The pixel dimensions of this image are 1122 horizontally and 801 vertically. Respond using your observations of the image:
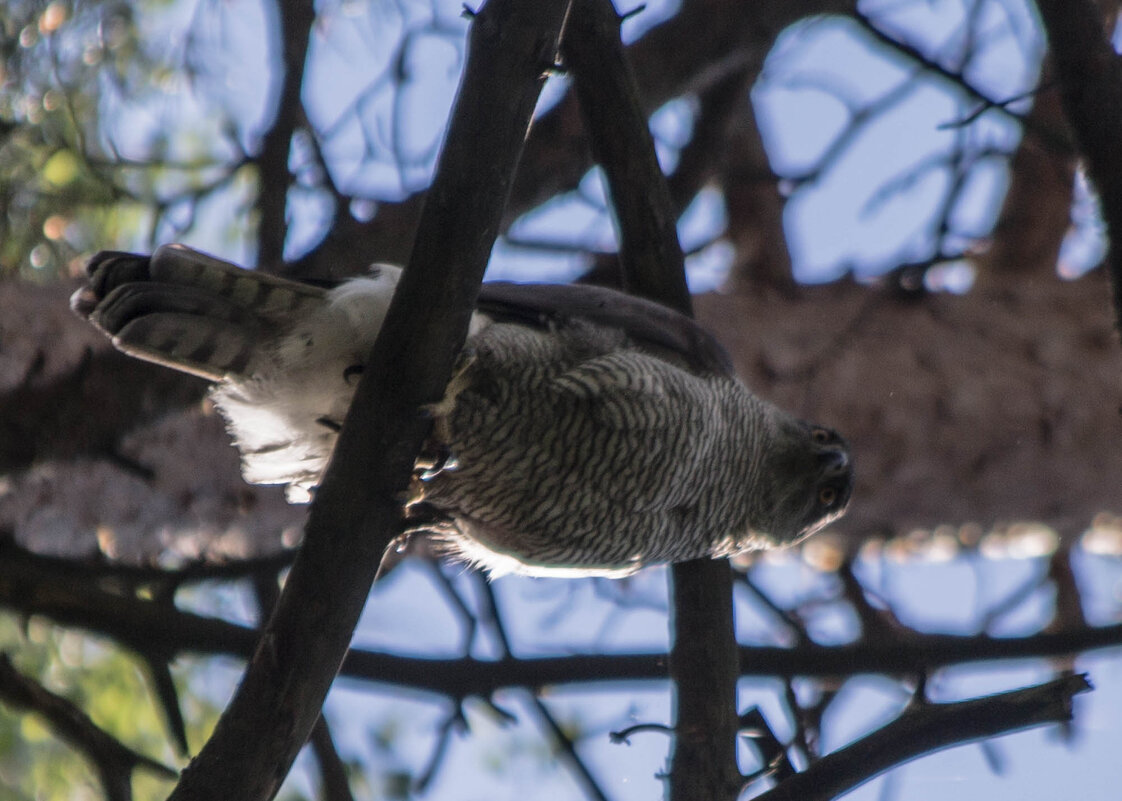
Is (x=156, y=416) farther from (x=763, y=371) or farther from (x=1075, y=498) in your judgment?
(x=1075, y=498)

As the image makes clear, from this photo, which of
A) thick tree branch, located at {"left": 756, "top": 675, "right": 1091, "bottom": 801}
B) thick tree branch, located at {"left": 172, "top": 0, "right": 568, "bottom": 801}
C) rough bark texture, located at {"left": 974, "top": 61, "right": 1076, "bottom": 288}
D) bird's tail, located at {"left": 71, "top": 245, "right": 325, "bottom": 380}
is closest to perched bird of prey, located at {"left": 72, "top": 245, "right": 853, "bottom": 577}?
bird's tail, located at {"left": 71, "top": 245, "right": 325, "bottom": 380}

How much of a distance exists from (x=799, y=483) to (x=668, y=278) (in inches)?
30.7

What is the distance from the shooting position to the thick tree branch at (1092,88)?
2.56m

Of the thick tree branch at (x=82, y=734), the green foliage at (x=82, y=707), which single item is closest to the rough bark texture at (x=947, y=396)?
the thick tree branch at (x=82, y=734)

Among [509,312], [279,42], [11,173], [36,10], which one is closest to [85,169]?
[11,173]

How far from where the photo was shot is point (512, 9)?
6.08ft

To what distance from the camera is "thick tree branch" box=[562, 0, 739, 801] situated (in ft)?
8.82

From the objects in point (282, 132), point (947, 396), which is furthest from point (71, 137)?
point (947, 396)

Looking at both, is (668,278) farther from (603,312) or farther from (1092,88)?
(1092,88)

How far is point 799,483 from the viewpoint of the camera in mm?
3463

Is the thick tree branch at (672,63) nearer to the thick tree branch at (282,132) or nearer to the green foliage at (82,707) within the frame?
the thick tree branch at (282,132)

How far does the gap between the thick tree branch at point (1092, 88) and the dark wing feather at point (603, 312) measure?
1094 millimetres

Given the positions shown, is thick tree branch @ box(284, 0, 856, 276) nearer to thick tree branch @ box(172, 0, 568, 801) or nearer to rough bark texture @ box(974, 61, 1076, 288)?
rough bark texture @ box(974, 61, 1076, 288)

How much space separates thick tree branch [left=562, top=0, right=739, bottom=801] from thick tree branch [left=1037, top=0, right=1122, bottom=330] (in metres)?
1.07
